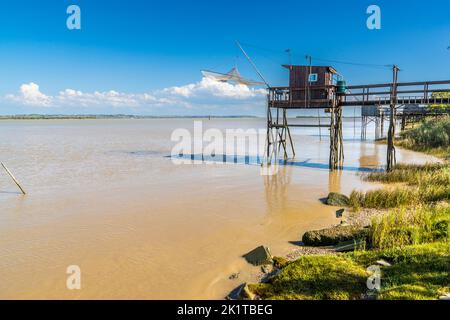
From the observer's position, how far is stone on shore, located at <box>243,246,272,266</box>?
7355 mm

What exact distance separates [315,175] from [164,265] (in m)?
13.0

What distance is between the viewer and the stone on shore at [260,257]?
7355 mm

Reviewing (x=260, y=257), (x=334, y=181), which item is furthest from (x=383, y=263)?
(x=334, y=181)

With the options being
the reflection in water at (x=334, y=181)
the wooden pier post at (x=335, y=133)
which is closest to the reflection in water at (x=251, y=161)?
the wooden pier post at (x=335, y=133)

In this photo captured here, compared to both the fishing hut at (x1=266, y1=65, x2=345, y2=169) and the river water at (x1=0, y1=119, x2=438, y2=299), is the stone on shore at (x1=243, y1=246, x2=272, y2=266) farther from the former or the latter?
the fishing hut at (x1=266, y1=65, x2=345, y2=169)

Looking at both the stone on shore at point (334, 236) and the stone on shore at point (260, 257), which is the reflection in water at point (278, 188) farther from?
the stone on shore at point (260, 257)

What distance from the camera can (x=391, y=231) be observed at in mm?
7535

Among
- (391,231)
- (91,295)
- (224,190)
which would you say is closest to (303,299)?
(391,231)

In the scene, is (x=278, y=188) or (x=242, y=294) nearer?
(x=242, y=294)

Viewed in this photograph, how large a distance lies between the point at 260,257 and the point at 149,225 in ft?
14.1

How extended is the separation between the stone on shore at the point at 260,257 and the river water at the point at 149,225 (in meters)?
0.26

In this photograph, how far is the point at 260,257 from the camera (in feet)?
24.4

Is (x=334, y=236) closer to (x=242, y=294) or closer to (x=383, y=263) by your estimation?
(x=383, y=263)

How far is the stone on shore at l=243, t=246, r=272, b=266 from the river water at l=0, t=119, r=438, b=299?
26cm
